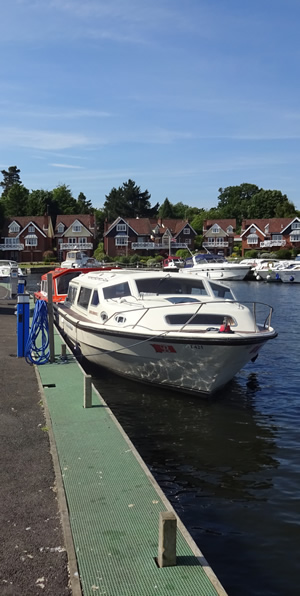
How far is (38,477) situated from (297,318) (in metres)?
25.2

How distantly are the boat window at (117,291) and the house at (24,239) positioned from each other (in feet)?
289

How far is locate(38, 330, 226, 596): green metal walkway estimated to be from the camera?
5.01m

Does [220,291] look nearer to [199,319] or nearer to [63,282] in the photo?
[199,319]

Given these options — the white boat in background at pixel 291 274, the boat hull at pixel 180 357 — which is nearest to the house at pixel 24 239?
the white boat in background at pixel 291 274

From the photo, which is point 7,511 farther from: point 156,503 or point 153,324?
point 153,324

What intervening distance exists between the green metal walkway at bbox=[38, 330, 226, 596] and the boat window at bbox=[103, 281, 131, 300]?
A: 5.69 m

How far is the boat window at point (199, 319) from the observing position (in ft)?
43.8

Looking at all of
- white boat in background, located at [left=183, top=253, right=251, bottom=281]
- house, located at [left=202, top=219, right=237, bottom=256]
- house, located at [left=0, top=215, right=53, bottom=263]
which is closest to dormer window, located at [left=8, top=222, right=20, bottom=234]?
house, located at [left=0, top=215, right=53, bottom=263]

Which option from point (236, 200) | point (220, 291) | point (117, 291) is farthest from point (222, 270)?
point (236, 200)

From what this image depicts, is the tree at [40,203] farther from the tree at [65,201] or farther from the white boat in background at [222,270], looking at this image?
the white boat in background at [222,270]

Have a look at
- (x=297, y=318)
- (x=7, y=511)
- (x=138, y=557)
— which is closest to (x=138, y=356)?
(x=7, y=511)

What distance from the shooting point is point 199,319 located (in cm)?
1345

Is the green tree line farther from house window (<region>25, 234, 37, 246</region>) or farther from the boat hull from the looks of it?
the boat hull

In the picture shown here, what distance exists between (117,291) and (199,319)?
309cm
